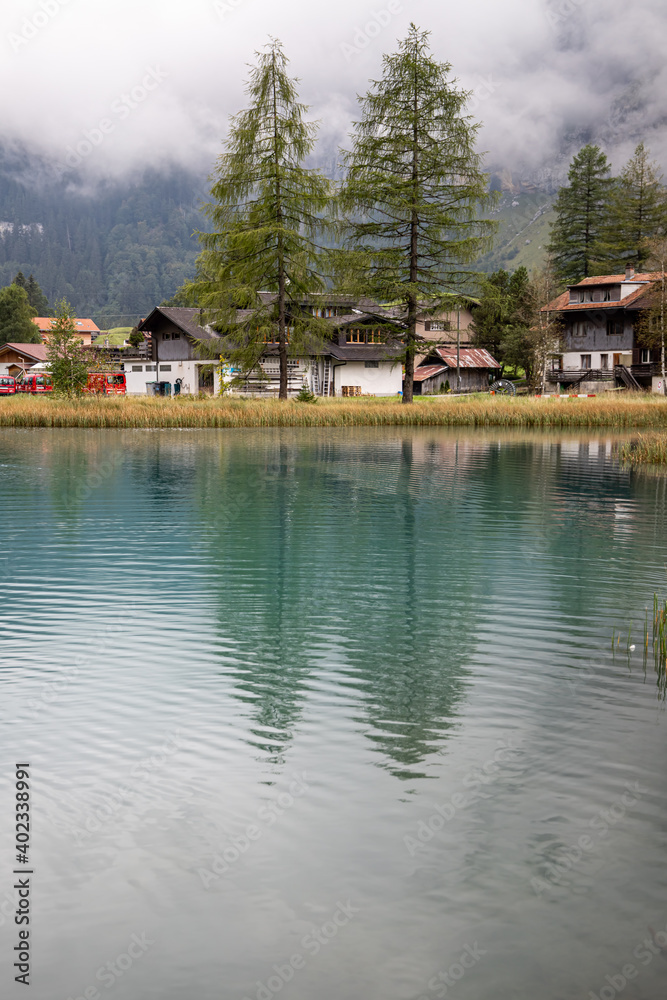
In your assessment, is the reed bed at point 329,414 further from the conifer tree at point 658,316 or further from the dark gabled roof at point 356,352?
the dark gabled roof at point 356,352

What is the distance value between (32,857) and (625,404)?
140 ft

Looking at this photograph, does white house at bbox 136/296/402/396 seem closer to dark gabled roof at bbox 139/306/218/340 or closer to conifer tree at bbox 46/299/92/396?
dark gabled roof at bbox 139/306/218/340

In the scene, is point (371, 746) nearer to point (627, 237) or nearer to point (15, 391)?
point (15, 391)

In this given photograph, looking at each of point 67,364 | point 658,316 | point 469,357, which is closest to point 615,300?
point 658,316

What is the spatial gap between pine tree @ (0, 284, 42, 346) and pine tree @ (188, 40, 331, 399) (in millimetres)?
93904

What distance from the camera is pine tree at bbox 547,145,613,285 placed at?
355 ft

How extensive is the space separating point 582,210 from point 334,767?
112385 mm

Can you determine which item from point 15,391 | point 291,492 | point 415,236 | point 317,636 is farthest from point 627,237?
point 317,636

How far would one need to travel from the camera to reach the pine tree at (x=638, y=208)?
328ft

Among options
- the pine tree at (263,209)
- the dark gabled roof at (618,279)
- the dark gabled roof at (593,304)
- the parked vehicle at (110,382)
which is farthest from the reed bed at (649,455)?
the dark gabled roof at (618,279)

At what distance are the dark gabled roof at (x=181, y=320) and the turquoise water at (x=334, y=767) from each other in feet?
205

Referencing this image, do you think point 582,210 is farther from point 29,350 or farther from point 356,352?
point 29,350

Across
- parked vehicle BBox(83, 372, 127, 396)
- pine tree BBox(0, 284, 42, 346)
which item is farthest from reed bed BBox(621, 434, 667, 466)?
pine tree BBox(0, 284, 42, 346)

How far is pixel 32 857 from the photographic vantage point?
18.8 ft
